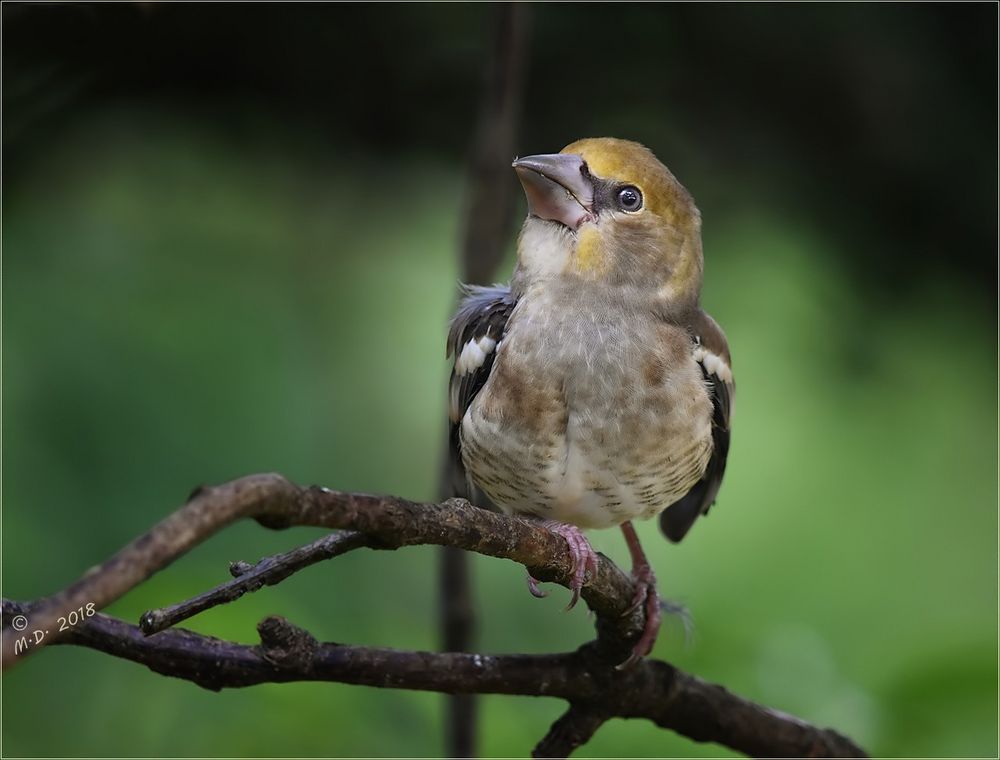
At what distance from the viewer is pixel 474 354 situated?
294 centimetres

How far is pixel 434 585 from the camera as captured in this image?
4.41 metres

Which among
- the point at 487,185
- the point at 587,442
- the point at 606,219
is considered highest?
the point at 487,185

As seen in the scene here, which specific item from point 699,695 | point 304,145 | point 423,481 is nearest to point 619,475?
point 699,695

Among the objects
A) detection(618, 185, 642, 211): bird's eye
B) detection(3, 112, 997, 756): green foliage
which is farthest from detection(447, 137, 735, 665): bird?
detection(3, 112, 997, 756): green foliage

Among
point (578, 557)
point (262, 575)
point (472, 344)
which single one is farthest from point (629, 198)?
point (262, 575)

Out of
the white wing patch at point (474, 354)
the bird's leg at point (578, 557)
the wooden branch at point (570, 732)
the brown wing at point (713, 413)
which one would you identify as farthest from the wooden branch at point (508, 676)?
the white wing patch at point (474, 354)

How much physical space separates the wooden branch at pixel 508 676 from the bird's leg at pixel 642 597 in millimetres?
38

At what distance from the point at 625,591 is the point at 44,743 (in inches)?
64.1

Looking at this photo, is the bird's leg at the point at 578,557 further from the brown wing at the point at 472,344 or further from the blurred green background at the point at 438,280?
the blurred green background at the point at 438,280

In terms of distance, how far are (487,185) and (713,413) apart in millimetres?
859

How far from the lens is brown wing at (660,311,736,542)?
2971mm

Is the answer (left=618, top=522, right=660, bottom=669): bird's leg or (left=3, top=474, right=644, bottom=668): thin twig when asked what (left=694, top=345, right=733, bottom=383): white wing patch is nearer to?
(left=618, top=522, right=660, bottom=669): bird's leg

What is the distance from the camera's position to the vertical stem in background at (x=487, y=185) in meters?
3.11

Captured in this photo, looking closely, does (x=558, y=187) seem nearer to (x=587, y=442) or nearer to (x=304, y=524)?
(x=587, y=442)
